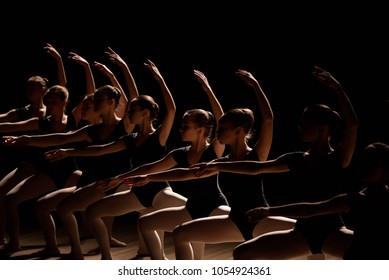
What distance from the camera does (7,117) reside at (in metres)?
5.42

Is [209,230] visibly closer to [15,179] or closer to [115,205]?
[115,205]

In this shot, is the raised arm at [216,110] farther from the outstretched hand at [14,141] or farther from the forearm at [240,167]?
the outstretched hand at [14,141]

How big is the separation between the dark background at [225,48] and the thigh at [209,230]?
186 centimetres

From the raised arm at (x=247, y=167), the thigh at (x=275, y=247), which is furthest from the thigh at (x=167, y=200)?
the thigh at (x=275, y=247)

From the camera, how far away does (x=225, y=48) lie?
5.85 metres

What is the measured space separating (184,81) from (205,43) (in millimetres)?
440

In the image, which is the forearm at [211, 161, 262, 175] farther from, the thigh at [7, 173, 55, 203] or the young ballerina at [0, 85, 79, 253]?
the thigh at [7, 173, 55, 203]

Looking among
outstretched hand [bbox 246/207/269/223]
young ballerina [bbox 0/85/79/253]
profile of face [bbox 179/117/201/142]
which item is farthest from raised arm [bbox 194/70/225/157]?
young ballerina [bbox 0/85/79/253]

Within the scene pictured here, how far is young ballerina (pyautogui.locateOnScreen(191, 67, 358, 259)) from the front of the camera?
3.29 meters

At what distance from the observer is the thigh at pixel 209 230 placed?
11.7 feet

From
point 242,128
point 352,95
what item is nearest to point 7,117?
point 242,128

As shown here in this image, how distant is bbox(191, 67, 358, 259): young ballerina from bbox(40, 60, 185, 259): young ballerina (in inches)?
36.5

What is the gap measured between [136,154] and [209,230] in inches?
41.8
